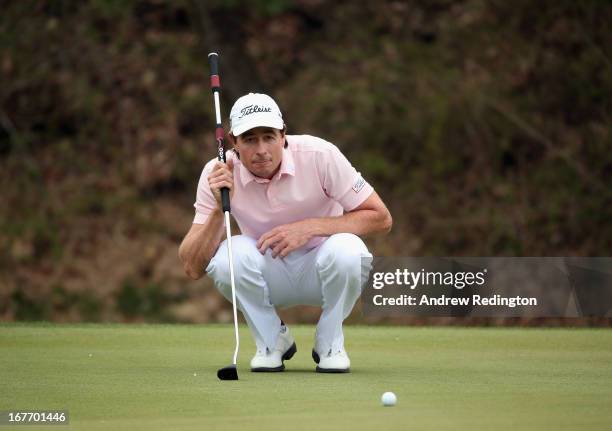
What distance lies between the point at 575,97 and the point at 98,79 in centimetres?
511

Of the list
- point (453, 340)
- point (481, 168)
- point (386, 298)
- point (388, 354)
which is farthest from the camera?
point (481, 168)

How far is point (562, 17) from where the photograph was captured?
12.9 meters

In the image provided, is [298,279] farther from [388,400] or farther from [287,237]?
[388,400]

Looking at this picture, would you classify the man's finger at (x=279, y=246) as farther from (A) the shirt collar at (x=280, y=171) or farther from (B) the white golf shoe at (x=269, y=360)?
(B) the white golf shoe at (x=269, y=360)

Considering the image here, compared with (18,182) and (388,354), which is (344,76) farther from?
(388,354)

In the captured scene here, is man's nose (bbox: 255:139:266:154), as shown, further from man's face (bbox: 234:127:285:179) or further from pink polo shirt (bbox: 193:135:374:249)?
pink polo shirt (bbox: 193:135:374:249)

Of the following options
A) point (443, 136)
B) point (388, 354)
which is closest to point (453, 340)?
point (388, 354)

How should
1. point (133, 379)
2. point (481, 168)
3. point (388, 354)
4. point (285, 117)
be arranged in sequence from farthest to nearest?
point (285, 117) < point (481, 168) < point (388, 354) < point (133, 379)

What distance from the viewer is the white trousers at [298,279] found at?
5.30 m

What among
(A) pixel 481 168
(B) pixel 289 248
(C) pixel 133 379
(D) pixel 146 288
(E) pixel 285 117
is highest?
(E) pixel 285 117

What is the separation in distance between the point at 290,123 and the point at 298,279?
27.9ft

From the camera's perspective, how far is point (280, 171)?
5.35 metres

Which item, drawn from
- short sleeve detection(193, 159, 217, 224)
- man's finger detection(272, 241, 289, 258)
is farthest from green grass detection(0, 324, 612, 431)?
short sleeve detection(193, 159, 217, 224)

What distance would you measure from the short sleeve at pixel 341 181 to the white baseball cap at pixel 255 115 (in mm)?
313
